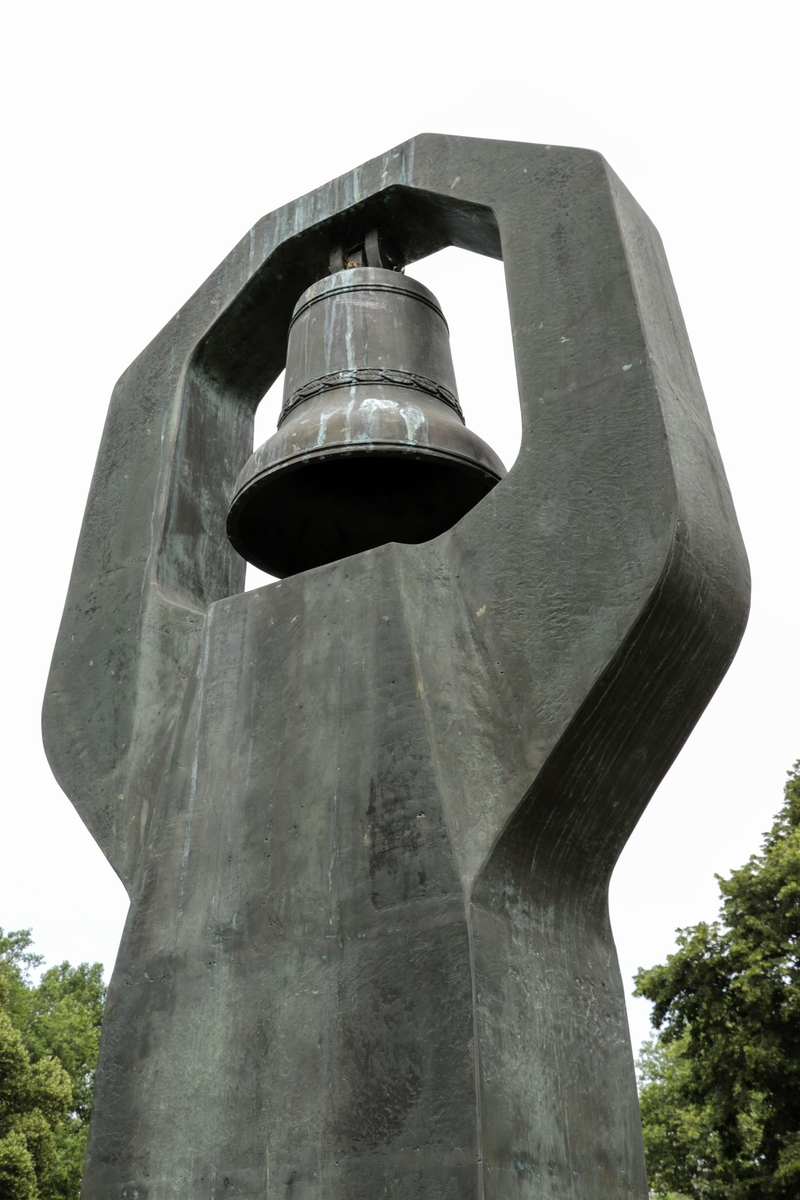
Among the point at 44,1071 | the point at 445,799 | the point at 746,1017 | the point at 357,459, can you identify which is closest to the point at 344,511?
the point at 357,459

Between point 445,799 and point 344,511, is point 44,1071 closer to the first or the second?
point 344,511

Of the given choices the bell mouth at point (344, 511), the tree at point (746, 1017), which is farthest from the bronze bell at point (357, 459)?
the tree at point (746, 1017)

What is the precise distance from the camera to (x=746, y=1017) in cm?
1399

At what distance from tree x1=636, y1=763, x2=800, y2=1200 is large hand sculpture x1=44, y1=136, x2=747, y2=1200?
1144 cm

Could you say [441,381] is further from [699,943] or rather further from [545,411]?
[699,943]

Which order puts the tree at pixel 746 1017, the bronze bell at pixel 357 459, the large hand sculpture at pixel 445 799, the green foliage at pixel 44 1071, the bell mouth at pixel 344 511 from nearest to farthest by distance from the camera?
the large hand sculpture at pixel 445 799
the bronze bell at pixel 357 459
the bell mouth at pixel 344 511
the tree at pixel 746 1017
the green foliage at pixel 44 1071

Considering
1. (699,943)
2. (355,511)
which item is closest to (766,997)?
(699,943)

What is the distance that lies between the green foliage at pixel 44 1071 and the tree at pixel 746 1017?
809 centimetres

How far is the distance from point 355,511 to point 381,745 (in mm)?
1728

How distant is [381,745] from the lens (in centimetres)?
353

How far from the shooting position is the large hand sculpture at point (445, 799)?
3.06 m

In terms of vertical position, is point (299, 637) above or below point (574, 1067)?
above

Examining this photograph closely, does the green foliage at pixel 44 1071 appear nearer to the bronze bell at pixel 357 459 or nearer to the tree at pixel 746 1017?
the tree at pixel 746 1017

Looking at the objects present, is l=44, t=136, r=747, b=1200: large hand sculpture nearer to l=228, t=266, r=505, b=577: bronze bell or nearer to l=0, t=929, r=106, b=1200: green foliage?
l=228, t=266, r=505, b=577: bronze bell
